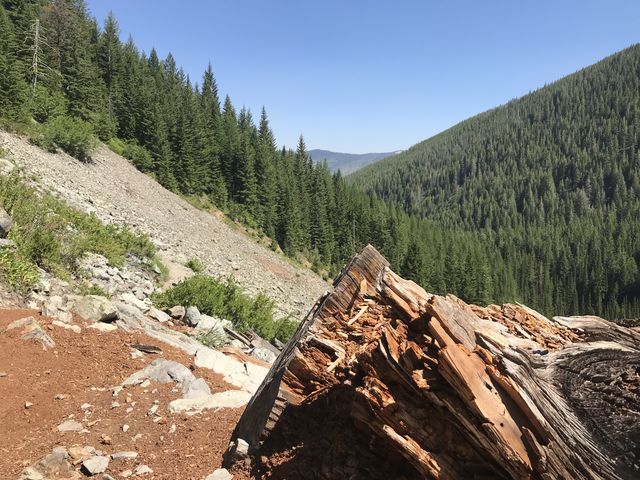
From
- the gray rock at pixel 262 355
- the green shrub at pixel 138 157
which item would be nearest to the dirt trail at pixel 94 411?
the gray rock at pixel 262 355

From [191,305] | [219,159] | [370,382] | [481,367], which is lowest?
[191,305]

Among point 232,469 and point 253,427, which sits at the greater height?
point 253,427

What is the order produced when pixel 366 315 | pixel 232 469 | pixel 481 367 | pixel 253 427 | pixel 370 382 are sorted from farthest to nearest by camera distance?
1. pixel 366 315
2. pixel 253 427
3. pixel 232 469
4. pixel 370 382
5. pixel 481 367

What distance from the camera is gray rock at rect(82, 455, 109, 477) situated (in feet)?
13.8

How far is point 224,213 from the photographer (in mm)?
51781

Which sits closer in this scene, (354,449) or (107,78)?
(354,449)

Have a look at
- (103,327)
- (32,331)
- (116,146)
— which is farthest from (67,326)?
(116,146)

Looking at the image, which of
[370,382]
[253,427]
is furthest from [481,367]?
[253,427]

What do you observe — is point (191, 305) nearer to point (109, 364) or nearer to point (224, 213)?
point (109, 364)

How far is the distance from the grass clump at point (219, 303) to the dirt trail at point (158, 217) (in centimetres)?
716

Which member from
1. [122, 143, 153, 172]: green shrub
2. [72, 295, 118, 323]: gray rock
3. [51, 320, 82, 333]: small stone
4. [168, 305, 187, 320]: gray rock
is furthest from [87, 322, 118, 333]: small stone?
[122, 143, 153, 172]: green shrub

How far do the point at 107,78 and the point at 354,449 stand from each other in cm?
6000

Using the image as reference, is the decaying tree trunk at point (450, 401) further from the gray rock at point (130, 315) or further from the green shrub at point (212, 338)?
the green shrub at point (212, 338)

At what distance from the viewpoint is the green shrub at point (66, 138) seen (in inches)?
944
